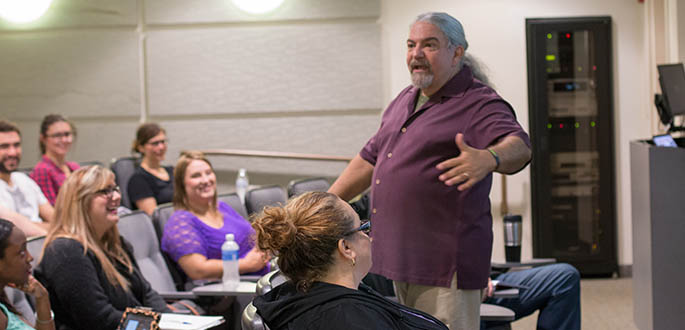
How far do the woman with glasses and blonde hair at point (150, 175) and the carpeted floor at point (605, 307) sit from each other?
2431mm

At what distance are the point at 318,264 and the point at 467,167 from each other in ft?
1.84

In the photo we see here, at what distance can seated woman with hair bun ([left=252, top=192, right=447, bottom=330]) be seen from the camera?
164 centimetres

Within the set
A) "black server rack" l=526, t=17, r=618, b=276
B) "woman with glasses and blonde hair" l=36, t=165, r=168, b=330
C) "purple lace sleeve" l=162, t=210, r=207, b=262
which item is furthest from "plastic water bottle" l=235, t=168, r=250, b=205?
"woman with glasses and blonde hair" l=36, t=165, r=168, b=330

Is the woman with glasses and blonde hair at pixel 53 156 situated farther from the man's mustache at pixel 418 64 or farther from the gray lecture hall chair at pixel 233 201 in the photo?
the man's mustache at pixel 418 64

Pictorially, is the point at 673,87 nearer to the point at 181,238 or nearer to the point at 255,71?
the point at 181,238

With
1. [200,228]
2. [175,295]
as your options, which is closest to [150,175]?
[200,228]

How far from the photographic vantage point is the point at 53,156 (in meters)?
5.29

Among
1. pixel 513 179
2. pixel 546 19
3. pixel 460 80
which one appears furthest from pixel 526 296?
pixel 546 19

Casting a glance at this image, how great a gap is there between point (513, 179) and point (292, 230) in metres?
4.63

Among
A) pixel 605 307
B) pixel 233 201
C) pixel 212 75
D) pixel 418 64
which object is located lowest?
pixel 605 307

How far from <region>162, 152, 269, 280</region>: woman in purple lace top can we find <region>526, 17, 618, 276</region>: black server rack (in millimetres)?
2775

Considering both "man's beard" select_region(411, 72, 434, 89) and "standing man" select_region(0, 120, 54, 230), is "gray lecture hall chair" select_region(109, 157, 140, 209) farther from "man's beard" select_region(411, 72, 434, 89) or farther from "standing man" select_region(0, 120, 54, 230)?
"man's beard" select_region(411, 72, 434, 89)

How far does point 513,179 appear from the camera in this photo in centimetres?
609

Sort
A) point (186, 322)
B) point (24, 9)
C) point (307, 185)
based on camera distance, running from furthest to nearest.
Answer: point (24, 9)
point (307, 185)
point (186, 322)
